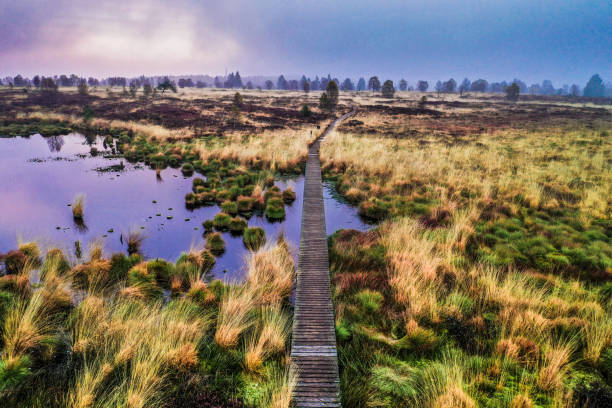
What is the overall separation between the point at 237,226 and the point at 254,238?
1.48 meters

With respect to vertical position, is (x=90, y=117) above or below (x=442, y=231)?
above

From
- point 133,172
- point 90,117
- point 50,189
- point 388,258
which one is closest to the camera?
point 388,258

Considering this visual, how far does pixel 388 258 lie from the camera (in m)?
8.86

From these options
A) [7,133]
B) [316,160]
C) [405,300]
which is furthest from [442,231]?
[7,133]

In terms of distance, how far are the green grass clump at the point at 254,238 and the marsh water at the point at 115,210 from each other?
1.05ft

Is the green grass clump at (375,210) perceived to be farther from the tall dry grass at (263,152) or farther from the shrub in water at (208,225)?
the tall dry grass at (263,152)

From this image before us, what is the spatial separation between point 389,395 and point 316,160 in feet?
58.9

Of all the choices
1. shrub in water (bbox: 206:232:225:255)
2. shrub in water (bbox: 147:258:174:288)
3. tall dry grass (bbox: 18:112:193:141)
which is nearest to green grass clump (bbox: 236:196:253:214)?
shrub in water (bbox: 206:232:225:255)

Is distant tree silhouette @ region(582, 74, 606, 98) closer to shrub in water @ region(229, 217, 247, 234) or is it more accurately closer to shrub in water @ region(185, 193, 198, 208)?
shrub in water @ region(229, 217, 247, 234)

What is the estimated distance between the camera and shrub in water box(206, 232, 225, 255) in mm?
10242

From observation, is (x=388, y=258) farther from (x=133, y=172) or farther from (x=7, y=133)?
(x=7, y=133)

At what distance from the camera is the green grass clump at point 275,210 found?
1340 cm

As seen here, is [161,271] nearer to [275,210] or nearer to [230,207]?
[230,207]

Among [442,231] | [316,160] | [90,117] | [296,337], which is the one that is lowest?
[296,337]
